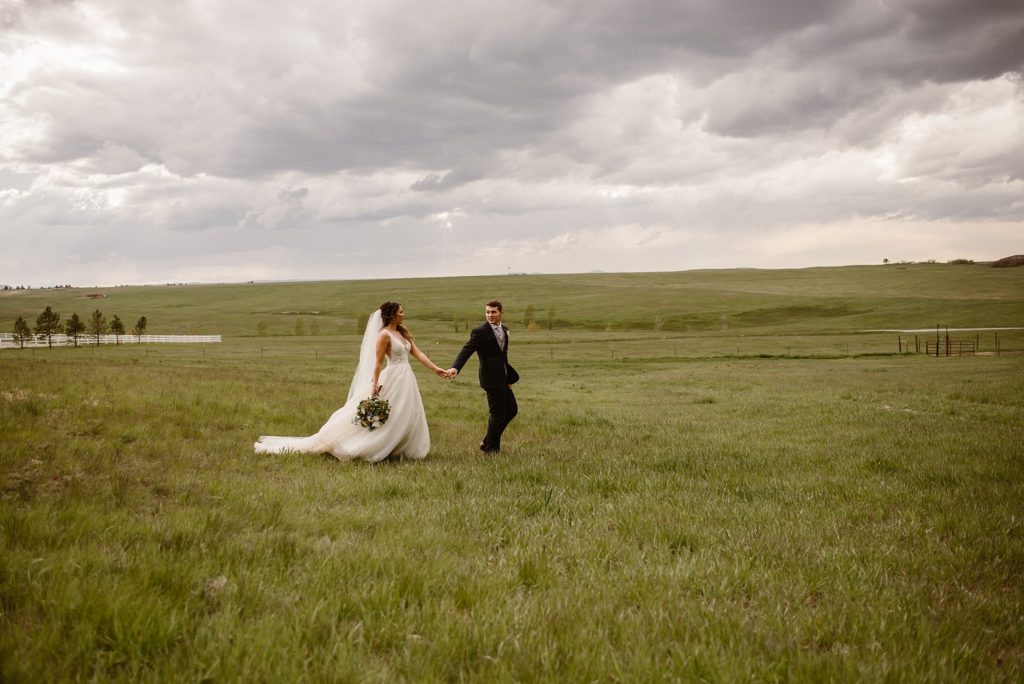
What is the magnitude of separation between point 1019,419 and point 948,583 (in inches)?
571

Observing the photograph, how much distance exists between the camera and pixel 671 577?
5.34m

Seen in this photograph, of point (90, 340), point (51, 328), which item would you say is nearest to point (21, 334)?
point (90, 340)

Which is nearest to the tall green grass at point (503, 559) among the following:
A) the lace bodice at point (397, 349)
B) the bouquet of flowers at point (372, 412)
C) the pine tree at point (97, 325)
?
the bouquet of flowers at point (372, 412)

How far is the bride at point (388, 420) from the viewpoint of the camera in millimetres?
11375

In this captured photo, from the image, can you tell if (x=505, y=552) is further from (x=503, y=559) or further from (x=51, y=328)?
(x=51, y=328)

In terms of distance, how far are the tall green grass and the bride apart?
54 centimetres

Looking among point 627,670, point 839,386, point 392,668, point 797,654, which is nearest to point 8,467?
point 392,668

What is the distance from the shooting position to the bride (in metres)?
11.4

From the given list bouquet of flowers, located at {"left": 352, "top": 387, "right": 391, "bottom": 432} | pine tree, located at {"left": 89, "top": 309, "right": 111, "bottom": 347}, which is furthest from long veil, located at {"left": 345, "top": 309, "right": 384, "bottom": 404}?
pine tree, located at {"left": 89, "top": 309, "right": 111, "bottom": 347}

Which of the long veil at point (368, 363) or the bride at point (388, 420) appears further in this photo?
the long veil at point (368, 363)

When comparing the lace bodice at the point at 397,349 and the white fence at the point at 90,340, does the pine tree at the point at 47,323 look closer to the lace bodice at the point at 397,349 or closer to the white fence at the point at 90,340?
the white fence at the point at 90,340

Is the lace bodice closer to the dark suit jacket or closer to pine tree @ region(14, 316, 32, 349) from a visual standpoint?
the dark suit jacket

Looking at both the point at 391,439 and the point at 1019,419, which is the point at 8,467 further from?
the point at 1019,419

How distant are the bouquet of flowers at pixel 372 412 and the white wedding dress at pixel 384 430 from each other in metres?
0.14
